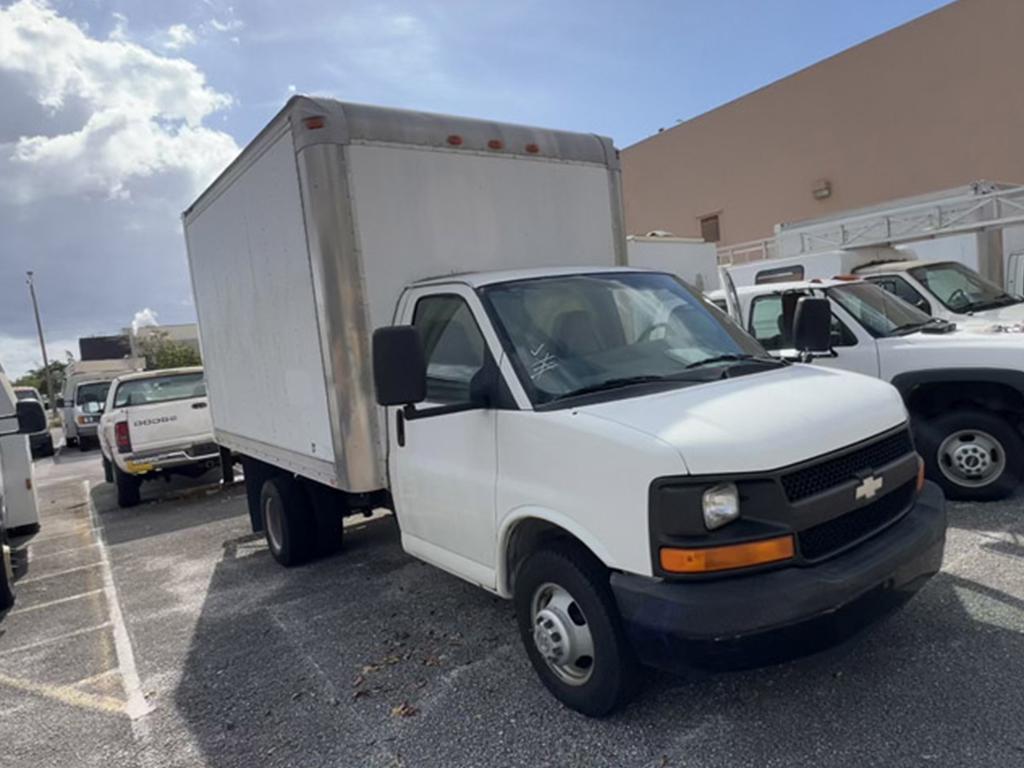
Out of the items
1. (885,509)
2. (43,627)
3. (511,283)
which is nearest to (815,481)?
(885,509)

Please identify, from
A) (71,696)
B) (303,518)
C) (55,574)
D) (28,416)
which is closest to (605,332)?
(303,518)

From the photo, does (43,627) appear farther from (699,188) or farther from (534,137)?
(699,188)

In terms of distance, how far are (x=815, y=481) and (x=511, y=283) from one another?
1807mm

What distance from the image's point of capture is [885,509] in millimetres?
3148

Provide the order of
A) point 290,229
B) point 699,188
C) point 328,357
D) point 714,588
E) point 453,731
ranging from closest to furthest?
point 714,588 < point 453,731 < point 328,357 < point 290,229 < point 699,188

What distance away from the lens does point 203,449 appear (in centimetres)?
985

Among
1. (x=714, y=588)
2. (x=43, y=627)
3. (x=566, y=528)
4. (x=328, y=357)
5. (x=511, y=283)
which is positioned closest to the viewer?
(x=714, y=588)

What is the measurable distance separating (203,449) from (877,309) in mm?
8413

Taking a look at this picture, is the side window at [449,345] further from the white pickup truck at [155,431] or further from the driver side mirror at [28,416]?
the white pickup truck at [155,431]

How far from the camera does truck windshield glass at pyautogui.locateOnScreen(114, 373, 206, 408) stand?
10305 mm

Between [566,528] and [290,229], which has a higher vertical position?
[290,229]

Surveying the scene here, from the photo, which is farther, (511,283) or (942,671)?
(511,283)

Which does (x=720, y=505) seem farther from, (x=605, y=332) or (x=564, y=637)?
(x=605, y=332)

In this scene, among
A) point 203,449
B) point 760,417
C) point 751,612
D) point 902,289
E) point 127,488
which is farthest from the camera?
point 127,488
